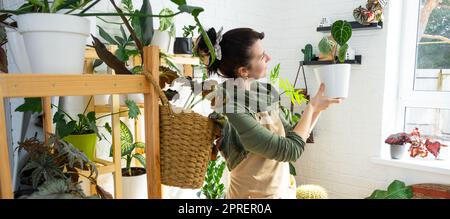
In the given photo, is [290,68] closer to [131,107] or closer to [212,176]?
[212,176]

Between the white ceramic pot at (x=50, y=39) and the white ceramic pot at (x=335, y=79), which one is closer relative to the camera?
the white ceramic pot at (x=50, y=39)

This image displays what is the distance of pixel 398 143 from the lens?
2.20m

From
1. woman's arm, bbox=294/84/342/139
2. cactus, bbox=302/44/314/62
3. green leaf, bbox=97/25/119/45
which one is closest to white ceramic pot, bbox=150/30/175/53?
green leaf, bbox=97/25/119/45

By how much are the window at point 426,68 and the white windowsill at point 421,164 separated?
0.80ft

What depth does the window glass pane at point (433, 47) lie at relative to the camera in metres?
2.21

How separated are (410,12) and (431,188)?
1.18 m

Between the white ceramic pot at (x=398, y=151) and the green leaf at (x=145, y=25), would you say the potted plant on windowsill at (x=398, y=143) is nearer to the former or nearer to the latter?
the white ceramic pot at (x=398, y=151)

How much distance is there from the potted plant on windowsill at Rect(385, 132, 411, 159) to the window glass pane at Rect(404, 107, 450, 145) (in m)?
0.20

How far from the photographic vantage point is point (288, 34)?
263 cm

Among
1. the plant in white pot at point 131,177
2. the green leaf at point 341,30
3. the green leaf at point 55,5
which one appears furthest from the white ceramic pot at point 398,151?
the green leaf at point 55,5

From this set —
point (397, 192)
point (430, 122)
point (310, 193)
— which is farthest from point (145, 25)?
point (430, 122)

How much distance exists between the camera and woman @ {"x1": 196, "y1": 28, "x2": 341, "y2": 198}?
1.01m
